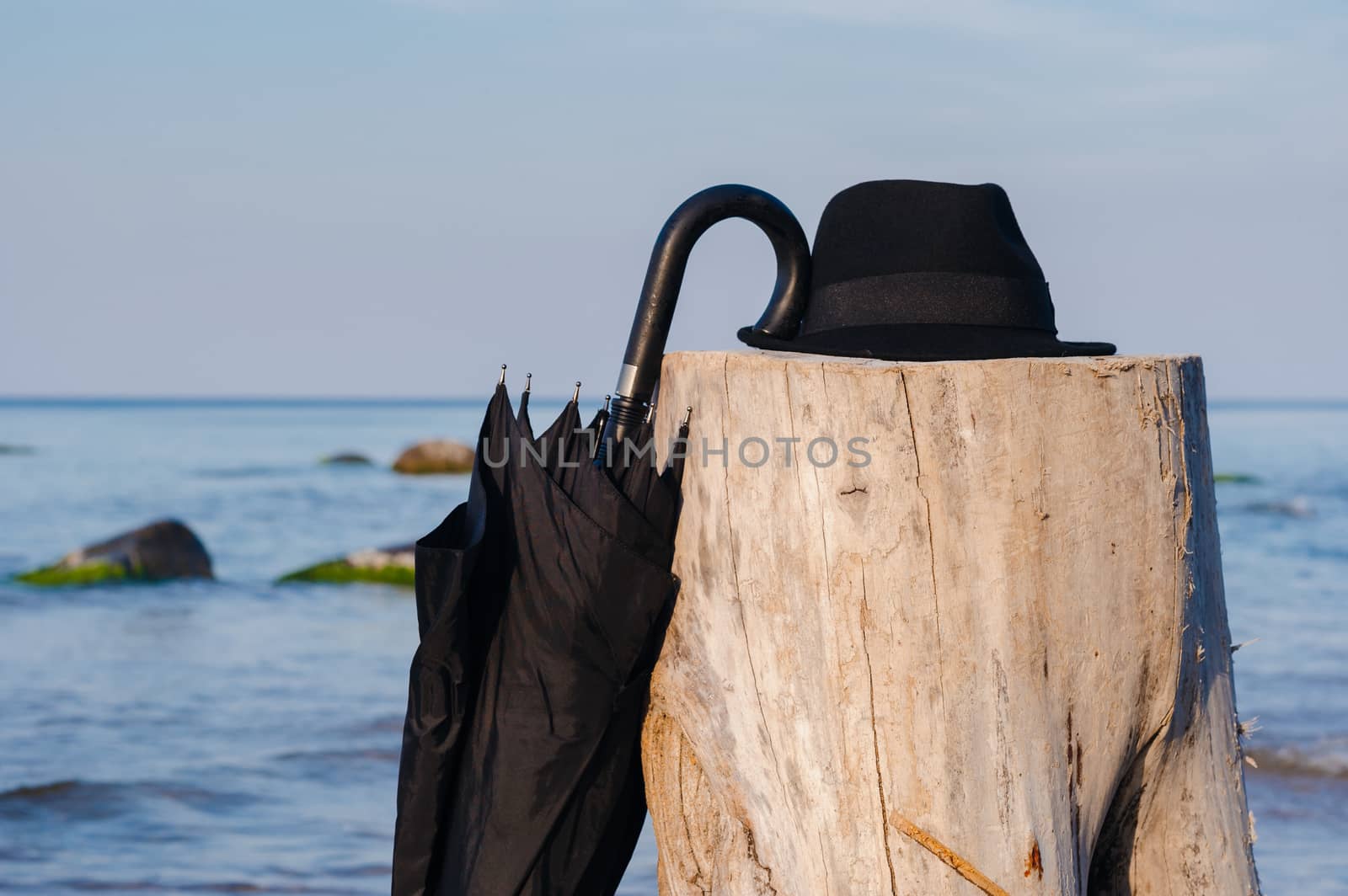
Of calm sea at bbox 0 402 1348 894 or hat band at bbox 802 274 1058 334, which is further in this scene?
calm sea at bbox 0 402 1348 894

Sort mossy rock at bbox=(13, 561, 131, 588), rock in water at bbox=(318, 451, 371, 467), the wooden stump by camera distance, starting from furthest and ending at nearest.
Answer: rock in water at bbox=(318, 451, 371, 467)
mossy rock at bbox=(13, 561, 131, 588)
the wooden stump

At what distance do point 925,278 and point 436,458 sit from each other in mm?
26461

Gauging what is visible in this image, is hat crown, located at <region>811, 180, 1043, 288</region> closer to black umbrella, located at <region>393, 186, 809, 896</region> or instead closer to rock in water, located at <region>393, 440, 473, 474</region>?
black umbrella, located at <region>393, 186, 809, 896</region>

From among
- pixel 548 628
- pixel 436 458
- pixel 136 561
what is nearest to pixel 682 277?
pixel 548 628

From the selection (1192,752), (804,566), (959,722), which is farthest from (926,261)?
(1192,752)

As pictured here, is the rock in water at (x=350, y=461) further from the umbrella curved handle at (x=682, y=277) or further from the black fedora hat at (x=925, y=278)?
the black fedora hat at (x=925, y=278)

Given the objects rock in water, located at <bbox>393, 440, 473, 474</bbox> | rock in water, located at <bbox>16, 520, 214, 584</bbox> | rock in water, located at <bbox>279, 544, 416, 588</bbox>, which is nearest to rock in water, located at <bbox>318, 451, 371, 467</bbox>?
rock in water, located at <bbox>393, 440, 473, 474</bbox>

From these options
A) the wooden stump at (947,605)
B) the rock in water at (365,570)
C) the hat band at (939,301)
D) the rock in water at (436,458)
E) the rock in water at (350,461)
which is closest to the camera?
the wooden stump at (947,605)

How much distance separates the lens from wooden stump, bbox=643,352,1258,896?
1.84 metres

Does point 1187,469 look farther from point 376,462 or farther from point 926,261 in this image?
point 376,462

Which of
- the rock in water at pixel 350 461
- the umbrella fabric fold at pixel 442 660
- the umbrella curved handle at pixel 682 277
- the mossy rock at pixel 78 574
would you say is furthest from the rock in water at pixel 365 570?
the rock in water at pixel 350 461

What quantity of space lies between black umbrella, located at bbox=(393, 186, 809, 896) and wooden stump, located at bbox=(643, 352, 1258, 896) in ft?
0.51

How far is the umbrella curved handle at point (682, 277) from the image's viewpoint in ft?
6.94

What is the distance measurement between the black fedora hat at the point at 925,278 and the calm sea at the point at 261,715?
4200mm
